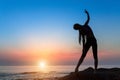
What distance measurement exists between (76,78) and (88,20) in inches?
134

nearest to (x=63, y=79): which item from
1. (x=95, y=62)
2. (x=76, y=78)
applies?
(x=76, y=78)

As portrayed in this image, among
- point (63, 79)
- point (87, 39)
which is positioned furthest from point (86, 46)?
point (63, 79)

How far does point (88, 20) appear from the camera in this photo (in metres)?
16.0

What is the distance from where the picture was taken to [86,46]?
16.5m

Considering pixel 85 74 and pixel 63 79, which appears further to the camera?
pixel 63 79

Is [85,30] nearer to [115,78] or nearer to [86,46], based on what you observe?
[86,46]

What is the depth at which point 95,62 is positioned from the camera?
1658 centimetres

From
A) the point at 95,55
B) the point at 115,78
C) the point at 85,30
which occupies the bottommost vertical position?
the point at 115,78

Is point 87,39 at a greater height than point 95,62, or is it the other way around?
point 87,39

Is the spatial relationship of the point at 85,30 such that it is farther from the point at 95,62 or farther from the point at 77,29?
the point at 95,62

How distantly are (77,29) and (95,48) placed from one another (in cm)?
142

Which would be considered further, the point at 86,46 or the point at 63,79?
the point at 63,79

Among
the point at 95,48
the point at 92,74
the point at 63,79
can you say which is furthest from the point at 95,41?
the point at 63,79

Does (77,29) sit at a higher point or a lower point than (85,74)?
higher
